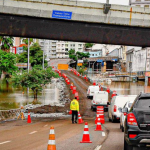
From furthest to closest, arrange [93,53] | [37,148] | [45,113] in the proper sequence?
[93,53] < [45,113] < [37,148]

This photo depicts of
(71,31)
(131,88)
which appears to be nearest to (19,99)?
(71,31)

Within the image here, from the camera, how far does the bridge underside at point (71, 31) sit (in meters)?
25.4

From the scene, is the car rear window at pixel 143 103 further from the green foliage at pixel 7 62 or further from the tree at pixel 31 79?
the green foliage at pixel 7 62

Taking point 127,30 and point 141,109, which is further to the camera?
point 127,30

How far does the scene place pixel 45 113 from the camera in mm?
37312

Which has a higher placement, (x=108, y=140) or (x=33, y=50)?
(x=33, y=50)

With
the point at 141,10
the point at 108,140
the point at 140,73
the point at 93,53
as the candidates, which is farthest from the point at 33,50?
the point at 108,140

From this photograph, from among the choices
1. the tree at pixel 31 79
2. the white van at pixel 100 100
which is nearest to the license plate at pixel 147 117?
the white van at pixel 100 100

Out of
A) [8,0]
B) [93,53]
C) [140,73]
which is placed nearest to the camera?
[8,0]

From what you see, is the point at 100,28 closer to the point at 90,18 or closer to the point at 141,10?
the point at 90,18

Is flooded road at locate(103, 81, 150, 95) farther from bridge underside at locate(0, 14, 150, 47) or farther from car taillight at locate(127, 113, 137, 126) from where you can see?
car taillight at locate(127, 113, 137, 126)

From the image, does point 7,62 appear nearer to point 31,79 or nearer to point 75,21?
point 31,79

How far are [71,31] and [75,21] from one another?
0.68 m

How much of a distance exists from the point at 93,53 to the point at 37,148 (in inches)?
7139
